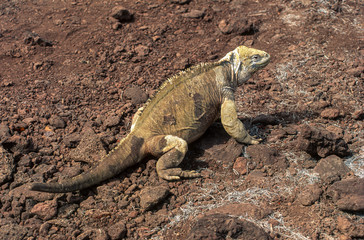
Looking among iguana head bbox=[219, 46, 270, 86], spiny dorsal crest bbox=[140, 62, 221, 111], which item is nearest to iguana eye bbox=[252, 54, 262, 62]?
iguana head bbox=[219, 46, 270, 86]

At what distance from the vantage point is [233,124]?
5238 millimetres

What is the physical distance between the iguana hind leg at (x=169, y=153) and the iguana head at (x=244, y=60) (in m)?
1.37

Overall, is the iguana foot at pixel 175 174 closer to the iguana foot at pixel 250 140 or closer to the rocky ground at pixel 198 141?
the rocky ground at pixel 198 141

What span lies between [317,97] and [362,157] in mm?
1571

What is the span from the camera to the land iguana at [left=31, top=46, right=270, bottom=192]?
4855mm

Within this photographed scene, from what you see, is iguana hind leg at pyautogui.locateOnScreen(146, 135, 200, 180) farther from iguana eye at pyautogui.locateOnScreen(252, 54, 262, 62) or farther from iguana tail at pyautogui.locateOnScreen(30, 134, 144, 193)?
iguana eye at pyautogui.locateOnScreen(252, 54, 262, 62)

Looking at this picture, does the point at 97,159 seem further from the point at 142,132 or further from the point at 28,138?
the point at 28,138

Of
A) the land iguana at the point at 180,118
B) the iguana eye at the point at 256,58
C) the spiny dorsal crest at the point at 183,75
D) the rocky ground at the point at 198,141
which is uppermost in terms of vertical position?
the iguana eye at the point at 256,58

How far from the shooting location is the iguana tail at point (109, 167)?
174 inches

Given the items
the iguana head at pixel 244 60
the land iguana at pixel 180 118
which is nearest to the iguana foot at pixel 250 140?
the land iguana at pixel 180 118

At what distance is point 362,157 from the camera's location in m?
5.14

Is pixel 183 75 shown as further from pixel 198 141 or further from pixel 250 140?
pixel 250 140

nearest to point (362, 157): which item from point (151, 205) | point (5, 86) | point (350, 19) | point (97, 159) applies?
point (151, 205)

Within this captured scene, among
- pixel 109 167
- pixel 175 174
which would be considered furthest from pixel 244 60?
pixel 109 167
